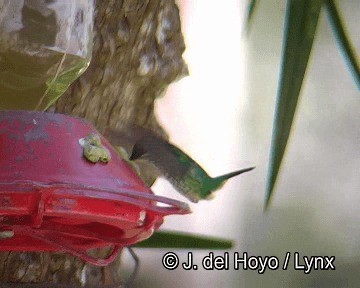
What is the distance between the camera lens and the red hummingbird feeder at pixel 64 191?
684 mm

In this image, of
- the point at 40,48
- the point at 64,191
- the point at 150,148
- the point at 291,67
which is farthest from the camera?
the point at 150,148

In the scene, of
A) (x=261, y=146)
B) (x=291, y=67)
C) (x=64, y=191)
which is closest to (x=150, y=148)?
(x=291, y=67)

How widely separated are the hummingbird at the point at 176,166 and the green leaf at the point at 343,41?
0.33 meters

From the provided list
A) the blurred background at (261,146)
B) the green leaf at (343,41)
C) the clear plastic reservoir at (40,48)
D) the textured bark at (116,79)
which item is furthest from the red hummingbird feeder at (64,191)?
the blurred background at (261,146)

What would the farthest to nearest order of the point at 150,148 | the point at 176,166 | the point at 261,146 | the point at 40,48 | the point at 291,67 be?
1. the point at 261,146
2. the point at 176,166
3. the point at 150,148
4. the point at 291,67
5. the point at 40,48

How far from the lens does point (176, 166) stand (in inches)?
55.2

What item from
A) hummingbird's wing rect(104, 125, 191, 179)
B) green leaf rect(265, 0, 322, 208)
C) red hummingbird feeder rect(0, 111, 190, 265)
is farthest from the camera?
hummingbird's wing rect(104, 125, 191, 179)

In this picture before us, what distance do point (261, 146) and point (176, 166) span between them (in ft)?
2.14

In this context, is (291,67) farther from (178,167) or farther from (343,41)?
(178,167)

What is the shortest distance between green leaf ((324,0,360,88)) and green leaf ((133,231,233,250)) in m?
0.33

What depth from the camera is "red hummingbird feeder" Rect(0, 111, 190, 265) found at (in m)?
0.68

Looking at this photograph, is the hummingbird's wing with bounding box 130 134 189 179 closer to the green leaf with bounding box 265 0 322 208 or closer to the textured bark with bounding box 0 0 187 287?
the textured bark with bounding box 0 0 187 287

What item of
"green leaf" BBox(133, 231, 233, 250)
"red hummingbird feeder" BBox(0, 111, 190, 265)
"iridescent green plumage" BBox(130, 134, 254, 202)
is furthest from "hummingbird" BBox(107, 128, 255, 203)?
"red hummingbird feeder" BBox(0, 111, 190, 265)

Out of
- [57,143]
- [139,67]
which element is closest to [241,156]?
[139,67]
